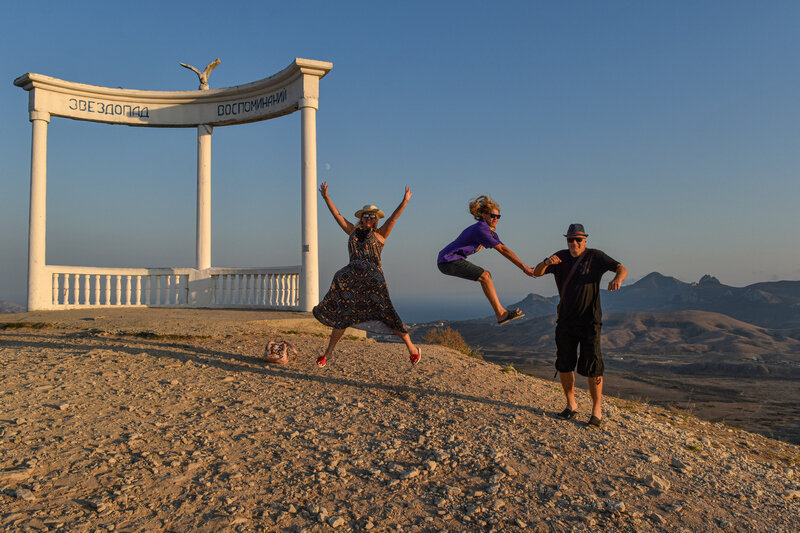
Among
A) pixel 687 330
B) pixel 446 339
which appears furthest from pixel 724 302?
pixel 446 339

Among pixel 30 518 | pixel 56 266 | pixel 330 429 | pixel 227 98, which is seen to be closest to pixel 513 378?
pixel 330 429

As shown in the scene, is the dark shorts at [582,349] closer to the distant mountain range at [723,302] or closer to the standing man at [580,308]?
the standing man at [580,308]

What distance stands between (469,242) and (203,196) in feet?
31.7

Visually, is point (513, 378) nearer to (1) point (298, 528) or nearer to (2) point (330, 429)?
(2) point (330, 429)

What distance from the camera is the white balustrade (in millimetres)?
12430

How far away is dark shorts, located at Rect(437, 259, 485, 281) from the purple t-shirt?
0.17 feet

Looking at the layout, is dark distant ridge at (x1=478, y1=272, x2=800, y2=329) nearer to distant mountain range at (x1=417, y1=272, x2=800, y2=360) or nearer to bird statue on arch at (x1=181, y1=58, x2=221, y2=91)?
distant mountain range at (x1=417, y1=272, x2=800, y2=360)

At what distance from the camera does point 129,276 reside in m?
13.1

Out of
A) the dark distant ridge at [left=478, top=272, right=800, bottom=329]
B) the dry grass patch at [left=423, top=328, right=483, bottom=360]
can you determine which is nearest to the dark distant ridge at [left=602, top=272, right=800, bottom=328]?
the dark distant ridge at [left=478, top=272, right=800, bottom=329]

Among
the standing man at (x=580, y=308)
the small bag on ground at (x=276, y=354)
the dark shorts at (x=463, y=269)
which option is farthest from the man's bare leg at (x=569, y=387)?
the small bag on ground at (x=276, y=354)

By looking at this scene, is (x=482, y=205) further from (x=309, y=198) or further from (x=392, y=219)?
(x=309, y=198)

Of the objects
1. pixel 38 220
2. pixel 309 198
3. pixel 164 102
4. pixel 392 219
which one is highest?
pixel 164 102

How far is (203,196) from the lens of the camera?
13.2 m

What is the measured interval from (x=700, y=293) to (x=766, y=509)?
11509 centimetres
